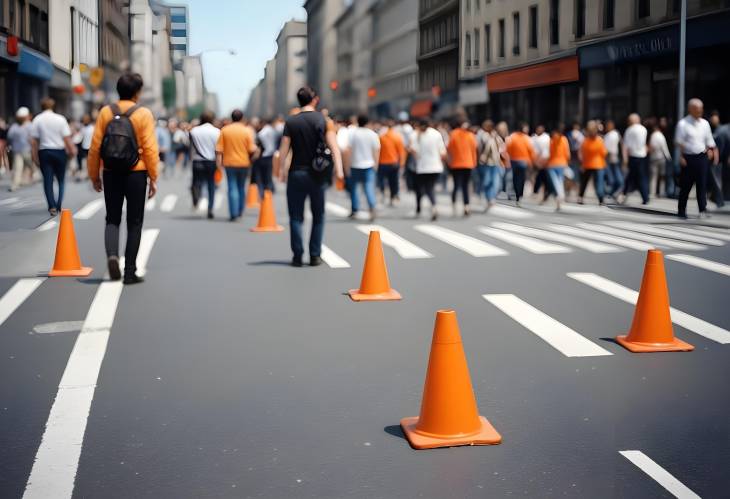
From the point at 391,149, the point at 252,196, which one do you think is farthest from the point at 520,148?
the point at 252,196

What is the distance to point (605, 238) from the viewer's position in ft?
47.5

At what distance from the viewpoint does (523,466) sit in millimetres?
4441

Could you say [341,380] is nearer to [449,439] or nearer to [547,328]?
[449,439]

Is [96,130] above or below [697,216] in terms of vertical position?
above

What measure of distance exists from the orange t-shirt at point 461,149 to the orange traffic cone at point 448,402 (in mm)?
13253

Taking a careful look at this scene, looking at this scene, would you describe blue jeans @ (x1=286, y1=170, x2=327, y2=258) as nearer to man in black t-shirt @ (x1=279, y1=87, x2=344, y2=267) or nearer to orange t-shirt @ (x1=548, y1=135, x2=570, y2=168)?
man in black t-shirt @ (x1=279, y1=87, x2=344, y2=267)

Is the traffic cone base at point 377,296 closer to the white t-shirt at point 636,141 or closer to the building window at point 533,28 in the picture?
the building window at point 533,28

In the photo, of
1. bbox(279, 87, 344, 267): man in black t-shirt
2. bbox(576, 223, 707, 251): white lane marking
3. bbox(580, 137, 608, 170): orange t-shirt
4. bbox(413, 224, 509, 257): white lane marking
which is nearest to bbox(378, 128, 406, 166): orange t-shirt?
bbox(580, 137, 608, 170): orange t-shirt

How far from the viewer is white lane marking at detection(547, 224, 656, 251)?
13384 mm

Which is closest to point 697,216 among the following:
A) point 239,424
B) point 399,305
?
point 399,305

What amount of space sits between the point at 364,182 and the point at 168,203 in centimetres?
600

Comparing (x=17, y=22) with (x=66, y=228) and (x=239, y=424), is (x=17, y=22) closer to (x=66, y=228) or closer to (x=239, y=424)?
(x=66, y=228)

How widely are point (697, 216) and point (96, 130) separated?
12345 millimetres

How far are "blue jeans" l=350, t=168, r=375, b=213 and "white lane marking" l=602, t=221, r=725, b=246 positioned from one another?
12.7 ft
